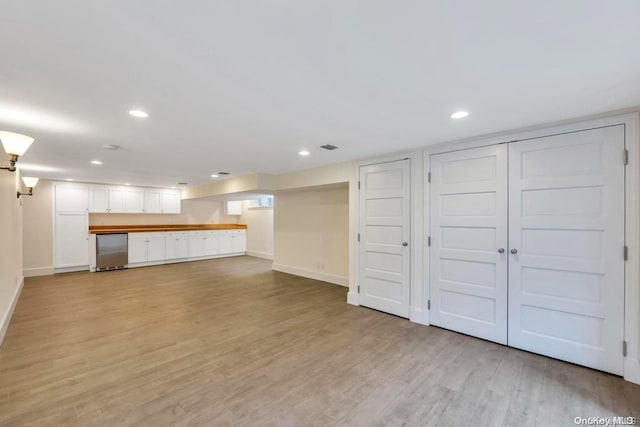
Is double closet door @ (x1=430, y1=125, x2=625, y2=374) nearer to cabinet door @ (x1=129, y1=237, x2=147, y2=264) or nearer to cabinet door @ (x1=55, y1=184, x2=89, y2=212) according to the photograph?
cabinet door @ (x1=129, y1=237, x2=147, y2=264)

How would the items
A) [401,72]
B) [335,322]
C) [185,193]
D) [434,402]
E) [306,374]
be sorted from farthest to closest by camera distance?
[185,193]
[335,322]
[306,374]
[434,402]
[401,72]

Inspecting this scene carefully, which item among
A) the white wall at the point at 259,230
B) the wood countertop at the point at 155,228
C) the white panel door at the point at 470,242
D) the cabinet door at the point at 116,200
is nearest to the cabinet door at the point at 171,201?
the wood countertop at the point at 155,228

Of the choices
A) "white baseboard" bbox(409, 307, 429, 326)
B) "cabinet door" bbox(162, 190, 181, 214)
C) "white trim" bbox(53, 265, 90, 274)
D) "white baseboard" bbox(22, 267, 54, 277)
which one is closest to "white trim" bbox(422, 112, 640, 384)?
"white baseboard" bbox(409, 307, 429, 326)

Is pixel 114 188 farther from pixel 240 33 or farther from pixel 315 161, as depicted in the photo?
pixel 240 33

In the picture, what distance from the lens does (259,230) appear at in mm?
9242

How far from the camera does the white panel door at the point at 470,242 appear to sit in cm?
296

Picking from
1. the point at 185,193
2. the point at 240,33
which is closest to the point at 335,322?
the point at 240,33

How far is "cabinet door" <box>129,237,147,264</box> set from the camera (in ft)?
23.6

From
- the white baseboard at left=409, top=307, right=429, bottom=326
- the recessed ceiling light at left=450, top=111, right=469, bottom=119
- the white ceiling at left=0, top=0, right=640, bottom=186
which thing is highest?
the white ceiling at left=0, top=0, right=640, bottom=186

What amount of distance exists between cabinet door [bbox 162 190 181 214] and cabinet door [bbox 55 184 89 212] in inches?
69.3

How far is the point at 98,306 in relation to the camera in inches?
163

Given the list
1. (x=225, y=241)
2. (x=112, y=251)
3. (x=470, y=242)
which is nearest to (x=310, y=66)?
(x=470, y=242)

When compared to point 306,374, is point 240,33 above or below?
above

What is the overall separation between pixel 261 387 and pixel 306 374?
1.30 ft
